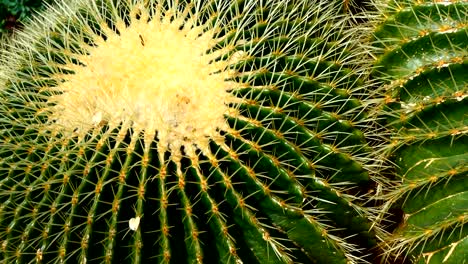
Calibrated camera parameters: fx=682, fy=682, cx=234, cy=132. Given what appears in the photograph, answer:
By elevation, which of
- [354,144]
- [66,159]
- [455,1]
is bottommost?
[354,144]

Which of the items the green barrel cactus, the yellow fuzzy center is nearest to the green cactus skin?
the green barrel cactus

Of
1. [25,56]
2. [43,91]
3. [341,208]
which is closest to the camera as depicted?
[341,208]

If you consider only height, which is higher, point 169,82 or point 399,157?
point 169,82

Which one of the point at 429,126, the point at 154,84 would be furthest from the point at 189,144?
the point at 429,126

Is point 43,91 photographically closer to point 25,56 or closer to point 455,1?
point 25,56

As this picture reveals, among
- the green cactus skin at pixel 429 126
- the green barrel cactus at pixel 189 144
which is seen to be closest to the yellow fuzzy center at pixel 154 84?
the green barrel cactus at pixel 189 144

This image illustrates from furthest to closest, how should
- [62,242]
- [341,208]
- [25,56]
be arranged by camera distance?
[25,56]
[341,208]
[62,242]

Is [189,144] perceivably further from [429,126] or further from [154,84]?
[429,126]

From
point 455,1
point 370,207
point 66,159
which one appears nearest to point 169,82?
point 66,159
